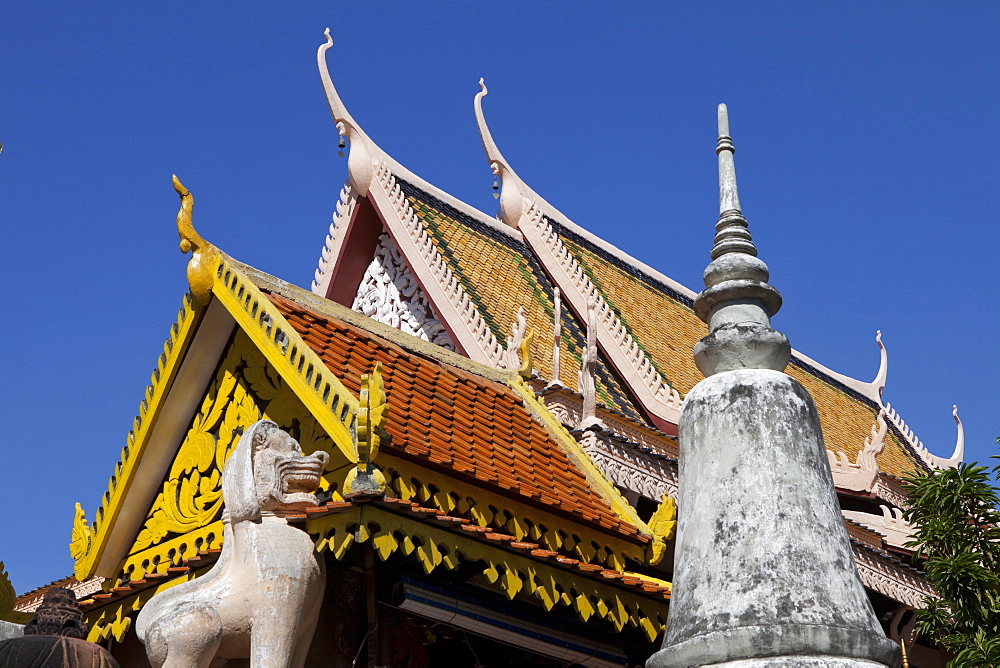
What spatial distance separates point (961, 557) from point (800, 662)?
3360 mm

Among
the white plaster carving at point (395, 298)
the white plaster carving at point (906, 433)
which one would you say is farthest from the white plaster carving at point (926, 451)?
the white plaster carving at point (395, 298)

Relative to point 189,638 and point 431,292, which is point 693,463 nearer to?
point 189,638

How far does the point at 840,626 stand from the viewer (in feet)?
10.0

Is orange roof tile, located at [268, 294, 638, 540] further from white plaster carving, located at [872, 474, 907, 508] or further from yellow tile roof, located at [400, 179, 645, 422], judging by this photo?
white plaster carving, located at [872, 474, 907, 508]

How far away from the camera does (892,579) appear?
9.20m

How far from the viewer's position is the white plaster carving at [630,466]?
782 centimetres

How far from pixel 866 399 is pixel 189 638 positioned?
14.4 m

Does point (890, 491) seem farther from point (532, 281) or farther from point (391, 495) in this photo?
point (391, 495)

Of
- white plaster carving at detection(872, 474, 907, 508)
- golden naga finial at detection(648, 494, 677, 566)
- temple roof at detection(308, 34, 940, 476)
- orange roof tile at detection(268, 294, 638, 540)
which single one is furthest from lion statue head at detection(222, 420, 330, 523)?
white plaster carving at detection(872, 474, 907, 508)

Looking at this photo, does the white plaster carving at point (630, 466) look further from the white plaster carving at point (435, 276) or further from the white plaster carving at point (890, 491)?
the white plaster carving at point (890, 491)

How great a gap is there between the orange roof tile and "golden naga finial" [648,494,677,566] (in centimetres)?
11

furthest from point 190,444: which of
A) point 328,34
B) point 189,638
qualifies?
point 328,34

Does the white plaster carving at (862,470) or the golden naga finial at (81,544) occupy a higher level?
the white plaster carving at (862,470)

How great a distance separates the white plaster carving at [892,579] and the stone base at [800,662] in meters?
6.20
